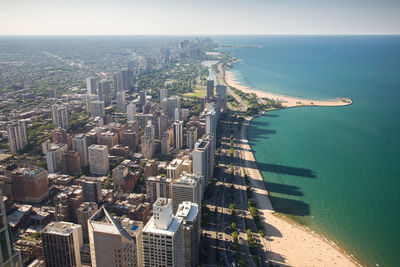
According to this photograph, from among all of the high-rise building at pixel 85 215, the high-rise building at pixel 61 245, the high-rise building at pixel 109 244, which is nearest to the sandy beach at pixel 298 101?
the high-rise building at pixel 85 215

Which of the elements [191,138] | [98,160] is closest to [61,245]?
[98,160]

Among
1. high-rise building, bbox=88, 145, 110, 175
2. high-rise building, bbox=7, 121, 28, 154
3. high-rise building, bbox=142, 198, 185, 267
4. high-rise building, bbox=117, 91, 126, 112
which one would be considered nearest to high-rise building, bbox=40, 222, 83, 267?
high-rise building, bbox=142, 198, 185, 267

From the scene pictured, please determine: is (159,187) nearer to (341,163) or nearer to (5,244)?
(5,244)

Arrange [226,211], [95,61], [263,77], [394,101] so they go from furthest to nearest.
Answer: [95,61] < [263,77] < [394,101] < [226,211]

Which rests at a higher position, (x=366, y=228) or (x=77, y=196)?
(x=77, y=196)

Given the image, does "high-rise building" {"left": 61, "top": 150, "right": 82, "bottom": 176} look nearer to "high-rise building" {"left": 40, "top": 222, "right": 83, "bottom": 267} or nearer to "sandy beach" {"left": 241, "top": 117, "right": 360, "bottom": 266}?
"high-rise building" {"left": 40, "top": 222, "right": 83, "bottom": 267}

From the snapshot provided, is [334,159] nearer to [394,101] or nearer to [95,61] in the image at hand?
[394,101]

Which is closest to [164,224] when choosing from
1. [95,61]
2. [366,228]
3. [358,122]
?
[366,228]
